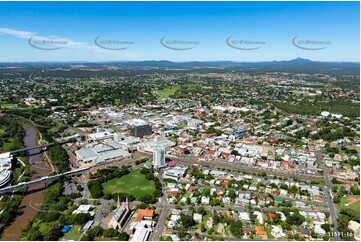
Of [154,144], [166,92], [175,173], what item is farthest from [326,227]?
[166,92]

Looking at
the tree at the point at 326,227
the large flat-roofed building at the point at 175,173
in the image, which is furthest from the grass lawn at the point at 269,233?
the large flat-roofed building at the point at 175,173

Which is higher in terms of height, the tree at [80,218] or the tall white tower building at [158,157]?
the tall white tower building at [158,157]

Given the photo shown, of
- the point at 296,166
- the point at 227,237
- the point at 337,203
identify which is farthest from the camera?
the point at 296,166

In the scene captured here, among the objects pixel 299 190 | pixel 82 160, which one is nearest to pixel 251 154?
pixel 299 190

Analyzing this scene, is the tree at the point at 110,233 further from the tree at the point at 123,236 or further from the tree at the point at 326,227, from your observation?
the tree at the point at 326,227

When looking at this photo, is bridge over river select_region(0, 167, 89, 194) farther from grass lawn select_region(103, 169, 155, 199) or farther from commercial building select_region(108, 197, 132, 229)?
commercial building select_region(108, 197, 132, 229)

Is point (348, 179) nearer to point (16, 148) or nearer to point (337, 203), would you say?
point (337, 203)

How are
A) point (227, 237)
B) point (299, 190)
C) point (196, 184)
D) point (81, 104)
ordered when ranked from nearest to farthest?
point (227, 237)
point (299, 190)
point (196, 184)
point (81, 104)
